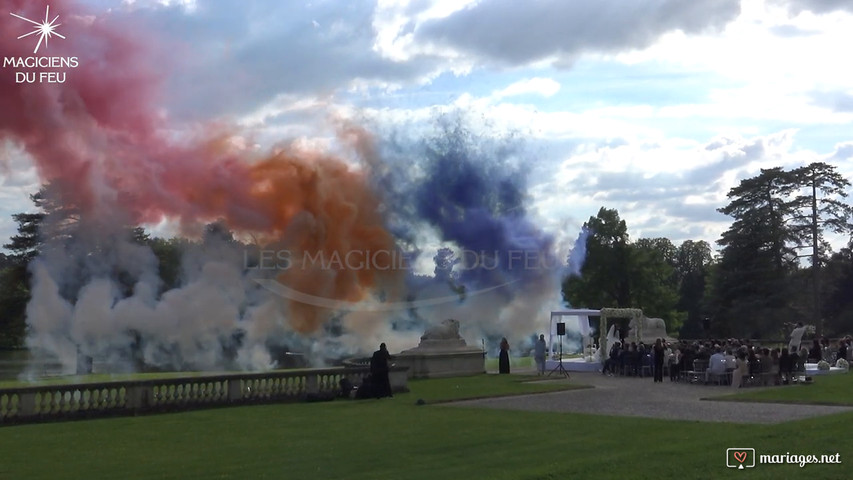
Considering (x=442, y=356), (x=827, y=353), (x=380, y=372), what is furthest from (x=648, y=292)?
(x=380, y=372)

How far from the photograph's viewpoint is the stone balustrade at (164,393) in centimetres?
2017

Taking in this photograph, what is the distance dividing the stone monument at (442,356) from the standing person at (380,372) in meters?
7.65

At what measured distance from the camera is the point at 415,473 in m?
12.6

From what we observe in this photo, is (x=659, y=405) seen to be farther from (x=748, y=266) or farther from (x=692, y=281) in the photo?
(x=692, y=281)

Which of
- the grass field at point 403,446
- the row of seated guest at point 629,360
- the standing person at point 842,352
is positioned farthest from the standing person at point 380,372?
the standing person at point 842,352

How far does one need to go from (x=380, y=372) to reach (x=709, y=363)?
14124 mm

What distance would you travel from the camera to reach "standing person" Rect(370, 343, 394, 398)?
88.9ft

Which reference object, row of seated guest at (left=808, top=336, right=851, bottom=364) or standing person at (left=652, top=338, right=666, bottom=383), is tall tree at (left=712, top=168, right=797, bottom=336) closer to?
row of seated guest at (left=808, top=336, right=851, bottom=364)

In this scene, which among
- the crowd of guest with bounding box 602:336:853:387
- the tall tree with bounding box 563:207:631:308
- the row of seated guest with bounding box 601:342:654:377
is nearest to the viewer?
the crowd of guest with bounding box 602:336:853:387

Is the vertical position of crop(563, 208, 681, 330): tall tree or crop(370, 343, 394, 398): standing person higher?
crop(563, 208, 681, 330): tall tree

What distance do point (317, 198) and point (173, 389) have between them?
21039mm

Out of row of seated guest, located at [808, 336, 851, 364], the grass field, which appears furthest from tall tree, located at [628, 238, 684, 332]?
the grass field

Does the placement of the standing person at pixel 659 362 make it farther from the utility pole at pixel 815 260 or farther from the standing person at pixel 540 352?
the utility pole at pixel 815 260

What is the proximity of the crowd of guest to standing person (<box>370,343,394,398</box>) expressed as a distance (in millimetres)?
13221
